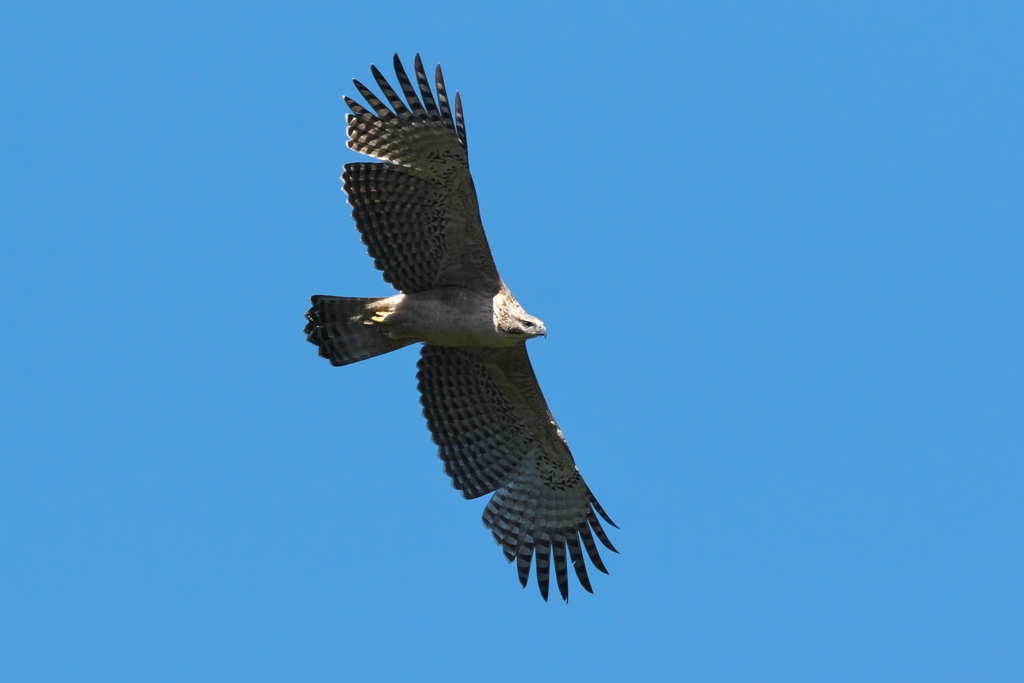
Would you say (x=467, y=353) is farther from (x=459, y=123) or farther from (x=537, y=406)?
(x=459, y=123)

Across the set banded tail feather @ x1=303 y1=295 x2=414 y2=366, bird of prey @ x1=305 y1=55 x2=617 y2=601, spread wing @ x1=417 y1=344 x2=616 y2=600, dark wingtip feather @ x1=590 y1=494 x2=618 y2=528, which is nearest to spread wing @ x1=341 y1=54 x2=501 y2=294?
bird of prey @ x1=305 y1=55 x2=617 y2=601

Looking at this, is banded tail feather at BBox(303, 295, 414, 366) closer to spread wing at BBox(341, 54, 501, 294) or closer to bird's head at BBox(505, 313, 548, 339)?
spread wing at BBox(341, 54, 501, 294)

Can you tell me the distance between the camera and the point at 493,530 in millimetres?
12156

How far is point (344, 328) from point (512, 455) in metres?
2.23

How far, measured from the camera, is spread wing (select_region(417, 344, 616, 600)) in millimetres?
11602

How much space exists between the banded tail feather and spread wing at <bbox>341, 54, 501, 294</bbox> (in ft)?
1.20

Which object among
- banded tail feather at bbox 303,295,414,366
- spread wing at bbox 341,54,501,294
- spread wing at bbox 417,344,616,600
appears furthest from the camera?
spread wing at bbox 417,344,616,600

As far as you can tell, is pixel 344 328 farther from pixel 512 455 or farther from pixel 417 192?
pixel 512 455

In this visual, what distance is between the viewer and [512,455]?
12047 mm

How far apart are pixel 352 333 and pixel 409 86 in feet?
7.17

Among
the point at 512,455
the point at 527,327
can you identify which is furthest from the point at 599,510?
the point at 527,327

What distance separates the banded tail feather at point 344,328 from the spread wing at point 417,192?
365 mm

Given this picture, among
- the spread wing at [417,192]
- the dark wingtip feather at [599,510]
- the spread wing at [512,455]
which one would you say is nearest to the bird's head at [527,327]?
the spread wing at [417,192]

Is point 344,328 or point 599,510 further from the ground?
point 344,328
